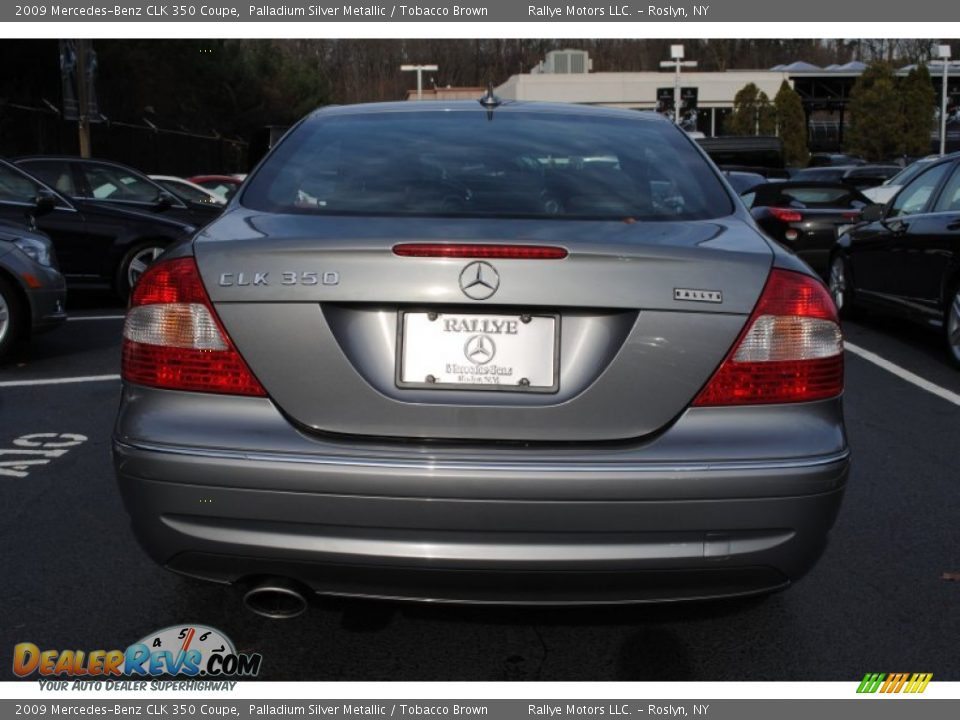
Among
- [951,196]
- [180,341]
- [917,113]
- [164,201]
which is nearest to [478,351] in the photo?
[180,341]

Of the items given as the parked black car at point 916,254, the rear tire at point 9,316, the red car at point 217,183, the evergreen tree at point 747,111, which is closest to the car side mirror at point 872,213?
the parked black car at point 916,254

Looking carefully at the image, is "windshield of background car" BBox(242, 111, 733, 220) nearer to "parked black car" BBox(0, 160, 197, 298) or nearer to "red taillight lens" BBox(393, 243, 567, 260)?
"red taillight lens" BBox(393, 243, 567, 260)

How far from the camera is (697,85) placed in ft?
260

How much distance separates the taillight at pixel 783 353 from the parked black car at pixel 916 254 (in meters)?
5.70

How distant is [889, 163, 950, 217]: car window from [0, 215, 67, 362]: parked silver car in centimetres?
661

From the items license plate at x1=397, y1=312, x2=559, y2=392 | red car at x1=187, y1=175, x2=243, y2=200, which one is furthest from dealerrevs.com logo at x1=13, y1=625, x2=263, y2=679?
red car at x1=187, y1=175, x2=243, y2=200

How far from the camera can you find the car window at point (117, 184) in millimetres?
12516

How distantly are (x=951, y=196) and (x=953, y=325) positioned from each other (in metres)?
1.16

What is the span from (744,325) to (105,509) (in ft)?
9.55

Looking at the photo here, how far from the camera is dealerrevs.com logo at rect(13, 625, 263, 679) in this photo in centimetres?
320

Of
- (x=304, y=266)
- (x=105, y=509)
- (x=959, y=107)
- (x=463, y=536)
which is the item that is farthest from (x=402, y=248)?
(x=959, y=107)

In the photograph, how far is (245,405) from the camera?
2812mm

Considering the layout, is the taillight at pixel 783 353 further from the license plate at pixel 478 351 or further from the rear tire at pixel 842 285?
the rear tire at pixel 842 285
